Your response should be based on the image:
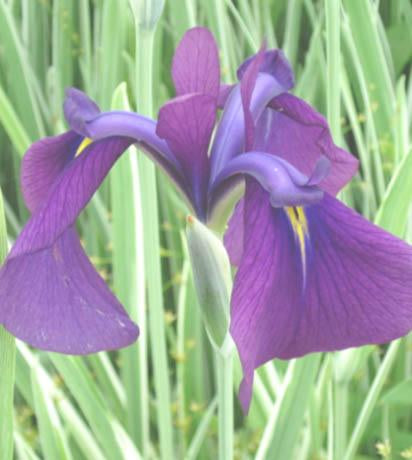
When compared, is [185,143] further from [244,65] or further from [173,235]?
[173,235]

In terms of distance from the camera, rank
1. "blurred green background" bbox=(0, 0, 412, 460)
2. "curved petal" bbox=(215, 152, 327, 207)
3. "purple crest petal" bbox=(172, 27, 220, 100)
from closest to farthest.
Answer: "curved petal" bbox=(215, 152, 327, 207)
"purple crest petal" bbox=(172, 27, 220, 100)
"blurred green background" bbox=(0, 0, 412, 460)

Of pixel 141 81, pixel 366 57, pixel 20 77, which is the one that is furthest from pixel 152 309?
pixel 20 77

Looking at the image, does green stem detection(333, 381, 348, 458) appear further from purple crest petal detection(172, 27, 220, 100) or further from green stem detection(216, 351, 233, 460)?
purple crest petal detection(172, 27, 220, 100)

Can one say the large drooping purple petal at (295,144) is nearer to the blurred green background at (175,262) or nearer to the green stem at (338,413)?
the blurred green background at (175,262)

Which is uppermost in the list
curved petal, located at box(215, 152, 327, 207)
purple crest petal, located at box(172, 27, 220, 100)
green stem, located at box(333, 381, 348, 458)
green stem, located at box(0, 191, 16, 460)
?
A: purple crest petal, located at box(172, 27, 220, 100)

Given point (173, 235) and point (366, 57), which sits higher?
point (366, 57)

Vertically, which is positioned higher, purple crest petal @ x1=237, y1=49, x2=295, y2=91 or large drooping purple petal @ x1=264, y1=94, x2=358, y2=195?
purple crest petal @ x1=237, y1=49, x2=295, y2=91

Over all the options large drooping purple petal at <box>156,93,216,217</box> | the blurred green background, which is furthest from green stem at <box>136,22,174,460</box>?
large drooping purple petal at <box>156,93,216,217</box>

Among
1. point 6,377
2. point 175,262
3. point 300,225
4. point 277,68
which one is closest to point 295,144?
point 277,68
